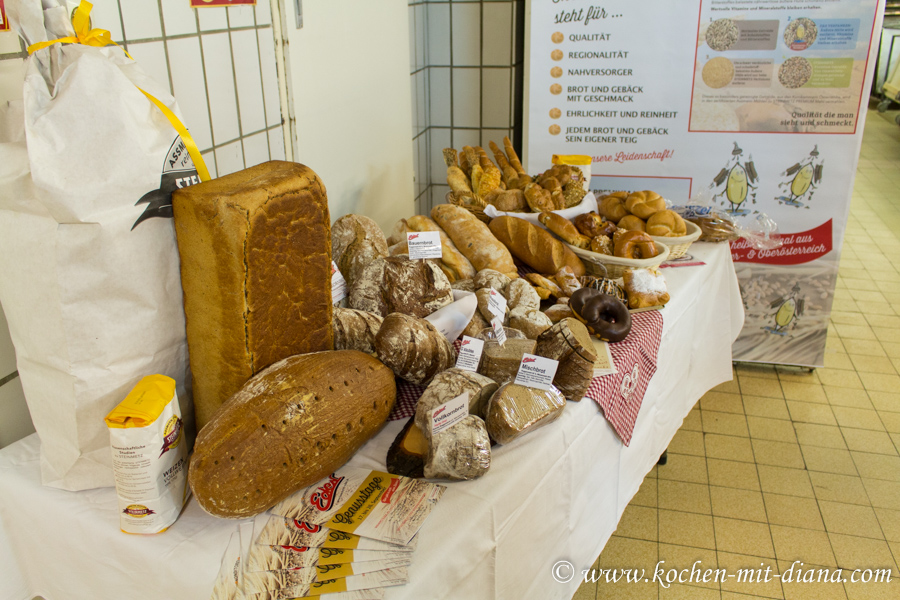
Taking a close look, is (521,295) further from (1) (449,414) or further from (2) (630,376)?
(1) (449,414)

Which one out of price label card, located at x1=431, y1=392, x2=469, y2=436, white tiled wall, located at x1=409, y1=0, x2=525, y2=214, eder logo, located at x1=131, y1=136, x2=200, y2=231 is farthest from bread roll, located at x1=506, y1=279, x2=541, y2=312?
white tiled wall, located at x1=409, y1=0, x2=525, y2=214

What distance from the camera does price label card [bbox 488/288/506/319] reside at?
5.03ft

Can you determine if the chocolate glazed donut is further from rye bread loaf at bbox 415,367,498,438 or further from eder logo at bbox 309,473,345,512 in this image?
eder logo at bbox 309,473,345,512

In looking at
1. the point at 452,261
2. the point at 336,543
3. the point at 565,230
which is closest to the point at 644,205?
the point at 565,230

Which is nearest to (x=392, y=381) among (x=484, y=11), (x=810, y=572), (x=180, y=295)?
(x=180, y=295)

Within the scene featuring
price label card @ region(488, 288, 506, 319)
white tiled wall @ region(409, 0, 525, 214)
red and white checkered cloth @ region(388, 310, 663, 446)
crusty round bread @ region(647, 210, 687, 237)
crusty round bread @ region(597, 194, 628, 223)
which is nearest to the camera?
red and white checkered cloth @ region(388, 310, 663, 446)

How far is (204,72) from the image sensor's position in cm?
146

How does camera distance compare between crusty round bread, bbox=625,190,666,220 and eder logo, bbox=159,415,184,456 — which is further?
crusty round bread, bbox=625,190,666,220

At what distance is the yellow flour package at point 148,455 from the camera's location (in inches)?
36.7

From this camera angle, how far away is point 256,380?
108 centimetres

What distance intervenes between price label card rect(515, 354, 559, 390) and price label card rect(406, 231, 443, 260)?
42 centimetres

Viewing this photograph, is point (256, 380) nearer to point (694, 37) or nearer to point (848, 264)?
point (694, 37)

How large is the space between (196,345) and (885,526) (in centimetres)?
225

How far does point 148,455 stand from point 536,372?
703mm
